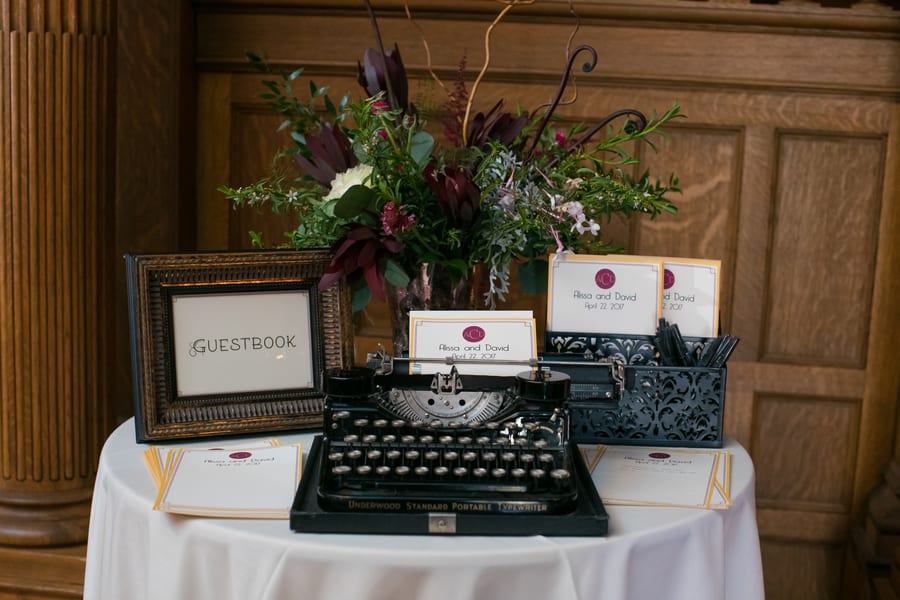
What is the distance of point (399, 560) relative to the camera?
0.99 metres

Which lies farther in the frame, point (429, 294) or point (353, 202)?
point (429, 294)

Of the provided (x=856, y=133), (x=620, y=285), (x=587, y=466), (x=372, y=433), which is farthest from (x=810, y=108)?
(x=372, y=433)

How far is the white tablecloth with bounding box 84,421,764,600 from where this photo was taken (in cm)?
100

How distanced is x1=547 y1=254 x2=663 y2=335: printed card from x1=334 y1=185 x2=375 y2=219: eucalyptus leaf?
339mm

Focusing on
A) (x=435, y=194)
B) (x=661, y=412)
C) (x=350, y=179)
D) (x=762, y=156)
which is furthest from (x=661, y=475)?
(x=762, y=156)

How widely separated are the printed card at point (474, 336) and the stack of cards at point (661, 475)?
20 cm

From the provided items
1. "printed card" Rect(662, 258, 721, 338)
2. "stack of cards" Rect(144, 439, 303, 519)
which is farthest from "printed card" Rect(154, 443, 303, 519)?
"printed card" Rect(662, 258, 721, 338)

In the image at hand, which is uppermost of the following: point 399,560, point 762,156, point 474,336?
point 762,156

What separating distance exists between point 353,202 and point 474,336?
30 centimetres

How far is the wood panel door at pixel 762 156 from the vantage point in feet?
6.86

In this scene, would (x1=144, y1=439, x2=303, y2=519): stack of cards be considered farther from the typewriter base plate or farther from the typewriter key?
the typewriter key

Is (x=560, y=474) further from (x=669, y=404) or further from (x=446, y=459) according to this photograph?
(x=669, y=404)

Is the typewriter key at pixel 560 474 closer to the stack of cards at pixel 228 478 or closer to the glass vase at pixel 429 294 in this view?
the stack of cards at pixel 228 478

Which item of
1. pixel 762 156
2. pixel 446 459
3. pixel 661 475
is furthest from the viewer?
pixel 762 156
